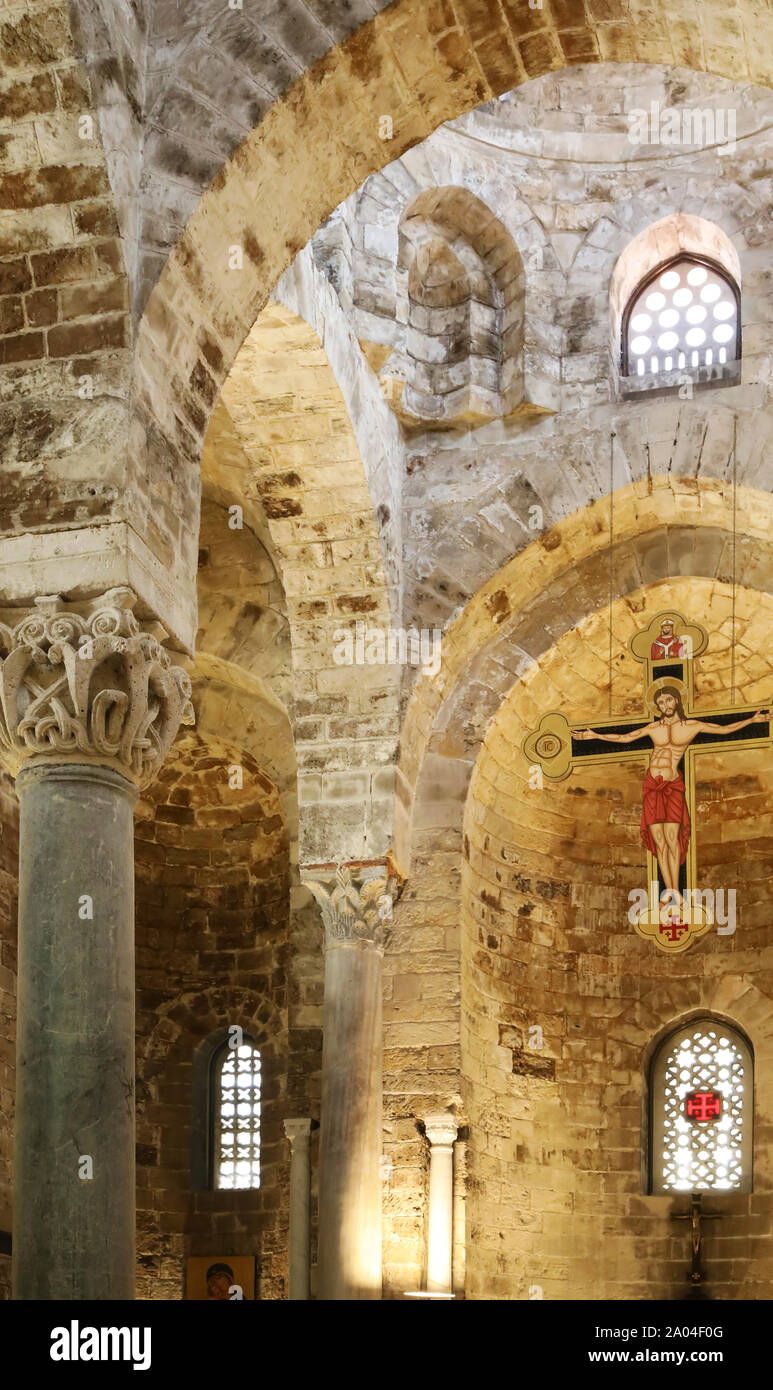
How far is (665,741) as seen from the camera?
1068cm

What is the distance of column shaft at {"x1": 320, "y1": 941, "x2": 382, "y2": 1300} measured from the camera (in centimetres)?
1189

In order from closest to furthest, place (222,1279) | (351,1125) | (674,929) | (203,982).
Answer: (674,929)
(351,1125)
(222,1279)
(203,982)

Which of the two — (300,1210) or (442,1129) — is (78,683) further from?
(300,1210)

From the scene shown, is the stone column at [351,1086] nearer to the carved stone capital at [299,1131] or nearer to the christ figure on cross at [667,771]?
the carved stone capital at [299,1131]

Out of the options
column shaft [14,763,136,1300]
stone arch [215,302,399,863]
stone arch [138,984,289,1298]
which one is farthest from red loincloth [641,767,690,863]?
stone arch [138,984,289,1298]

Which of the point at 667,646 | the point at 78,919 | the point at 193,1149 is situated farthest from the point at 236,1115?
the point at 78,919

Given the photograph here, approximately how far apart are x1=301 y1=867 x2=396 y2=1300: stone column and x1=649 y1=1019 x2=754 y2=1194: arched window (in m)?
3.10

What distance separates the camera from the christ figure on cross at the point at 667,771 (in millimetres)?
10562

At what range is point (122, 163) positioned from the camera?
305 inches

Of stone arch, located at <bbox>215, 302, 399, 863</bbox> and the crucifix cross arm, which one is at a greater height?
stone arch, located at <bbox>215, 302, 399, 863</bbox>

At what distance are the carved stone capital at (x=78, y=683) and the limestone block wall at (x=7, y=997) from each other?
4157 millimetres

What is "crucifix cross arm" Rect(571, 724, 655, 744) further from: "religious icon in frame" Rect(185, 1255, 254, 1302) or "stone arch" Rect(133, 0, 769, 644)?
"religious icon in frame" Rect(185, 1255, 254, 1302)

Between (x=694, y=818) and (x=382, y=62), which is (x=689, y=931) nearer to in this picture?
(x=694, y=818)

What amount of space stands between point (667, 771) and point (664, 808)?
19cm
